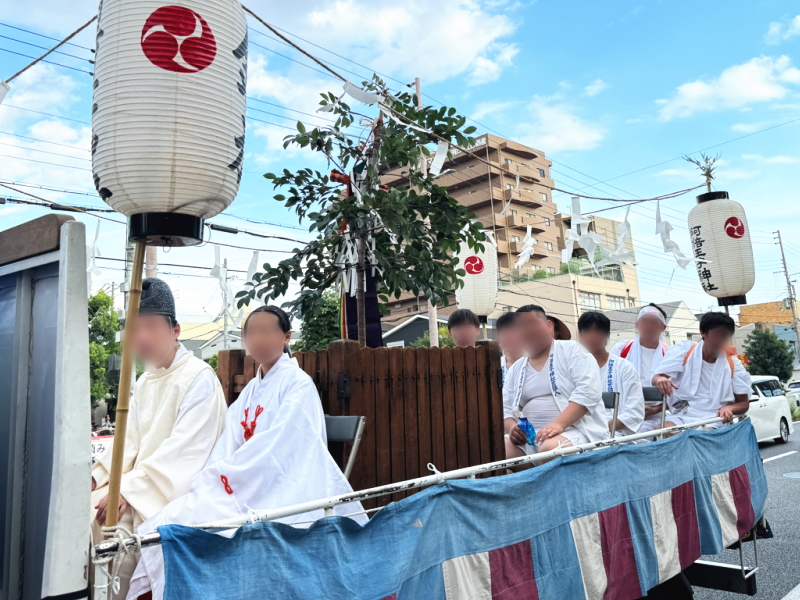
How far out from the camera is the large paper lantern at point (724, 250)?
7.74 metres

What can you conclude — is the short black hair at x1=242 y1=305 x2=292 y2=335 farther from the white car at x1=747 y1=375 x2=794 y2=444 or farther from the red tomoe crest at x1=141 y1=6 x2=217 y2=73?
the white car at x1=747 y1=375 x2=794 y2=444

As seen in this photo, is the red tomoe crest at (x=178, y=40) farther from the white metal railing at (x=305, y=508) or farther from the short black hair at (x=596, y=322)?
the short black hair at (x=596, y=322)

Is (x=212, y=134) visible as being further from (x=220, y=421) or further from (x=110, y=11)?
(x=220, y=421)

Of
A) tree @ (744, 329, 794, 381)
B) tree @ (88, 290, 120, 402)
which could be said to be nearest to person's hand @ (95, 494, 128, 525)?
tree @ (88, 290, 120, 402)

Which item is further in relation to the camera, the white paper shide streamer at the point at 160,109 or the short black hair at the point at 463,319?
the short black hair at the point at 463,319

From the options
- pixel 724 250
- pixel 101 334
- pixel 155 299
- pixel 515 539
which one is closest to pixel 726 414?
pixel 515 539

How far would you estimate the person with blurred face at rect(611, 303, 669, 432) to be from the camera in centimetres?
580

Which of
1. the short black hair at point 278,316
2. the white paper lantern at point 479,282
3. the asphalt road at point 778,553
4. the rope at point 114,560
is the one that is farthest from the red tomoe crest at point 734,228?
the rope at point 114,560

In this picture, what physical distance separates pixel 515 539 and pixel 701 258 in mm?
6556

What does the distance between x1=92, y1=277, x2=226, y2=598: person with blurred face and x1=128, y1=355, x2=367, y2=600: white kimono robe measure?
0.48ft

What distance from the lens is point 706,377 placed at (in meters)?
5.55

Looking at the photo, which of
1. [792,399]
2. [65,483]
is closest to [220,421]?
[65,483]

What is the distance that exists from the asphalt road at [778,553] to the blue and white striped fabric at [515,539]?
26.1 inches

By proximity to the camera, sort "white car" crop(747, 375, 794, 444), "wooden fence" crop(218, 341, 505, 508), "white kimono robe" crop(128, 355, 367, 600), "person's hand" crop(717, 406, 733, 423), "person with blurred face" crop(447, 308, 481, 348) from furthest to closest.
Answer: "white car" crop(747, 375, 794, 444) → "person with blurred face" crop(447, 308, 481, 348) → "person's hand" crop(717, 406, 733, 423) → "wooden fence" crop(218, 341, 505, 508) → "white kimono robe" crop(128, 355, 367, 600)
